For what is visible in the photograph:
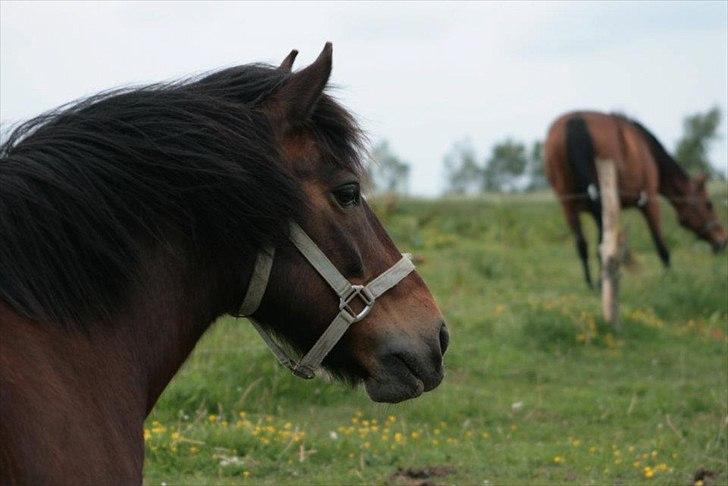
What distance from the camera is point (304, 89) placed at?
300 cm

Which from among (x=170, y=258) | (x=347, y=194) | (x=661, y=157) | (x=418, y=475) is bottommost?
(x=418, y=475)

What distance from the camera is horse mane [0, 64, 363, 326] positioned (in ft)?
8.52

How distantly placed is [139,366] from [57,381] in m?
0.34

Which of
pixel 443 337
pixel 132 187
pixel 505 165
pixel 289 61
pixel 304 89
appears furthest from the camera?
pixel 505 165

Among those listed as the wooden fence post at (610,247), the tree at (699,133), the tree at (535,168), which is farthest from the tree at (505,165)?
the wooden fence post at (610,247)

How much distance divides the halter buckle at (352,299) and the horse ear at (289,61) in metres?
0.72

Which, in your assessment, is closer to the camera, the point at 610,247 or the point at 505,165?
the point at 610,247

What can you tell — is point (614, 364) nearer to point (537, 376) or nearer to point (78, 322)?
point (537, 376)

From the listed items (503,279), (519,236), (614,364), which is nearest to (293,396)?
(614,364)

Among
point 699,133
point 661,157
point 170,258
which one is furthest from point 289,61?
point 699,133

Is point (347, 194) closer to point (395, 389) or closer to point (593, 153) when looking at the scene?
point (395, 389)

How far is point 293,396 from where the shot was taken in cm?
732

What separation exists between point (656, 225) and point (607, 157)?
63.1 inches

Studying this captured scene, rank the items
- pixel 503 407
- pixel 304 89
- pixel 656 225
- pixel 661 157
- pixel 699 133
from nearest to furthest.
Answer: pixel 304 89
pixel 503 407
pixel 656 225
pixel 661 157
pixel 699 133
